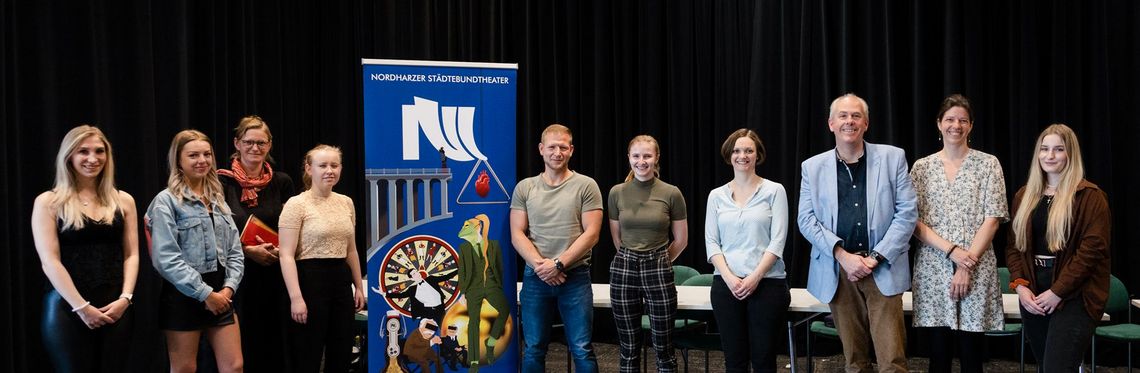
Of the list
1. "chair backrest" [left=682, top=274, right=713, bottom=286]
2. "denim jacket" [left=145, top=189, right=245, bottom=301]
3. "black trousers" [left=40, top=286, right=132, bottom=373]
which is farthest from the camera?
"chair backrest" [left=682, top=274, right=713, bottom=286]

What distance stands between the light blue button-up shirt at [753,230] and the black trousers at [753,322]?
0.07 m

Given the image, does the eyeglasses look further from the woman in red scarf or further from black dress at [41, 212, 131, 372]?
black dress at [41, 212, 131, 372]

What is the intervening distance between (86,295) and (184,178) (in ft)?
1.87

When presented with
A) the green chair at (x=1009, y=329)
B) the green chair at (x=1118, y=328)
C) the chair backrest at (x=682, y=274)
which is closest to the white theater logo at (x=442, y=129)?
the chair backrest at (x=682, y=274)

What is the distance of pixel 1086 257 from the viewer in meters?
3.28

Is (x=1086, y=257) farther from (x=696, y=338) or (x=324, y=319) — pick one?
(x=324, y=319)

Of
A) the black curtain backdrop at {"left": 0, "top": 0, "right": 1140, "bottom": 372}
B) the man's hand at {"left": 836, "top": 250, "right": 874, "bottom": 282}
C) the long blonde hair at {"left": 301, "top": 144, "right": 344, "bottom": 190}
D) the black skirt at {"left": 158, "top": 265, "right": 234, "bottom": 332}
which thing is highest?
the black curtain backdrop at {"left": 0, "top": 0, "right": 1140, "bottom": 372}

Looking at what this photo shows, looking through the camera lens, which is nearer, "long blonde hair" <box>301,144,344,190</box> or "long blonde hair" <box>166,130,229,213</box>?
"long blonde hair" <box>166,130,229,213</box>

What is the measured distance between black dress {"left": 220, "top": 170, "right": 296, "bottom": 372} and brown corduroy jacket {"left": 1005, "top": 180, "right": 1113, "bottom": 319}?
3248 millimetres

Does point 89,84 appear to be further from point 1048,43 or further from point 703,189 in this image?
point 1048,43

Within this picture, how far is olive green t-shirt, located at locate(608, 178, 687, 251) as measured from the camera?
150 inches

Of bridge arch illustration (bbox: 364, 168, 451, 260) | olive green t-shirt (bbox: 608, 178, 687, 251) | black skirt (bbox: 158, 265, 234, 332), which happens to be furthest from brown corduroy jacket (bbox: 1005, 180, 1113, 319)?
black skirt (bbox: 158, 265, 234, 332)

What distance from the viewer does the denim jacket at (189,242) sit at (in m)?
3.37

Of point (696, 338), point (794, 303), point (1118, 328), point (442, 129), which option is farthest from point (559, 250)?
point (1118, 328)
